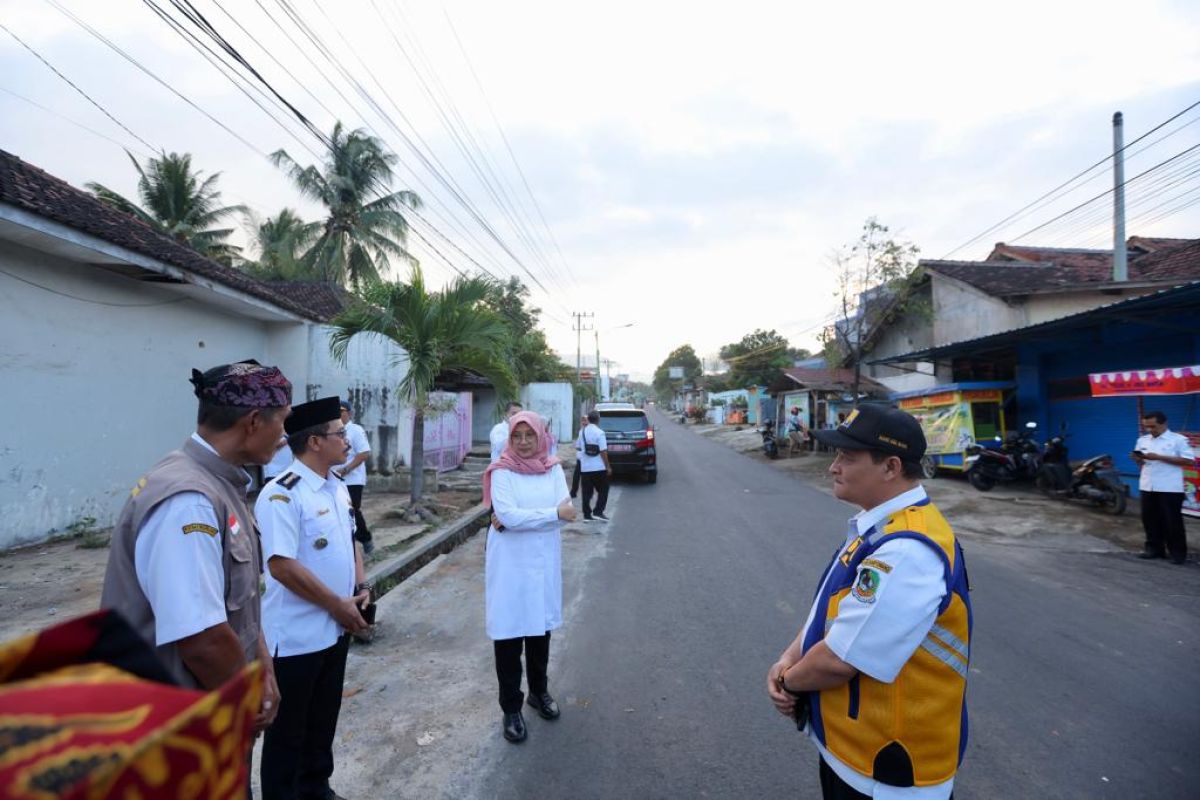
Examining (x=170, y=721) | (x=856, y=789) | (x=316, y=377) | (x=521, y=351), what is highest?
(x=521, y=351)

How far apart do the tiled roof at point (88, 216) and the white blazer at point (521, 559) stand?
250 inches

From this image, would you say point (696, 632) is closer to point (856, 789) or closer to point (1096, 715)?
point (1096, 715)

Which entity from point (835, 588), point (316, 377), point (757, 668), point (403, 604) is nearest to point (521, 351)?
point (316, 377)

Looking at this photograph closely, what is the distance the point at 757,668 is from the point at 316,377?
10874 millimetres

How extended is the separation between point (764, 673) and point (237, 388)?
3.41m

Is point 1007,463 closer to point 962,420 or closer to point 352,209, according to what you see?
point 962,420

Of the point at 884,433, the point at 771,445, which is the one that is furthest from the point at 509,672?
A: the point at 771,445

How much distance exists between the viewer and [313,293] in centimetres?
1647

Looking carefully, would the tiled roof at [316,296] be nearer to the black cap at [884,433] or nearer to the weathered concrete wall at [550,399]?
the weathered concrete wall at [550,399]

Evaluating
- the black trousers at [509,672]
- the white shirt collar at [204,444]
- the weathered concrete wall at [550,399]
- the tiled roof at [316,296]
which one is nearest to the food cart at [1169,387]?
the black trousers at [509,672]

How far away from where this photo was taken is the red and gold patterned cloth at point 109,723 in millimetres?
583

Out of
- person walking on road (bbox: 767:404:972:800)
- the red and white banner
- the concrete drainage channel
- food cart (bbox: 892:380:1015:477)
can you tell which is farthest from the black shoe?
Result: food cart (bbox: 892:380:1015:477)

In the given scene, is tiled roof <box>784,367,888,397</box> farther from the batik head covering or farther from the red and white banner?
the batik head covering

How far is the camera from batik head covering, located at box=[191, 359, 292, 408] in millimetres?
1808
